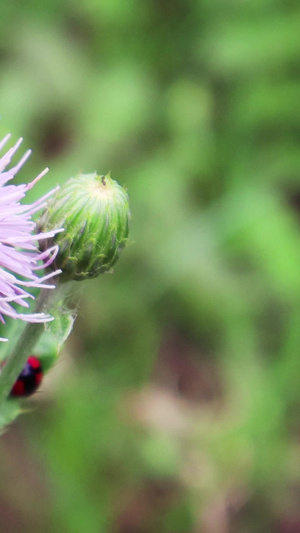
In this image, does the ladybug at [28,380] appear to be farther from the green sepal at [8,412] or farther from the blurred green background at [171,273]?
the blurred green background at [171,273]

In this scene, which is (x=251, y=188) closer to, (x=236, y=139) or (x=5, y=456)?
(x=236, y=139)

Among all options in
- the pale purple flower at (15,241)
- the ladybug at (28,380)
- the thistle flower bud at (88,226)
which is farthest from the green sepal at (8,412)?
the thistle flower bud at (88,226)

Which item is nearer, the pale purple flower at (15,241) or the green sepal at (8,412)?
the pale purple flower at (15,241)

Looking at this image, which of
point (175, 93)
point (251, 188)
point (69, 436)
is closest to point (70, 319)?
point (69, 436)

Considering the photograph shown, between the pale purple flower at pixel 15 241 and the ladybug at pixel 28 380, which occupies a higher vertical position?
the pale purple flower at pixel 15 241

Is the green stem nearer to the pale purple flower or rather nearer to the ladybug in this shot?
the pale purple flower

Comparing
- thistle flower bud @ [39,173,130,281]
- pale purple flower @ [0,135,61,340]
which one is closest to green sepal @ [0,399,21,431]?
pale purple flower @ [0,135,61,340]

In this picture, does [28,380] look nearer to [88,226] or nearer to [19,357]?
[19,357]
